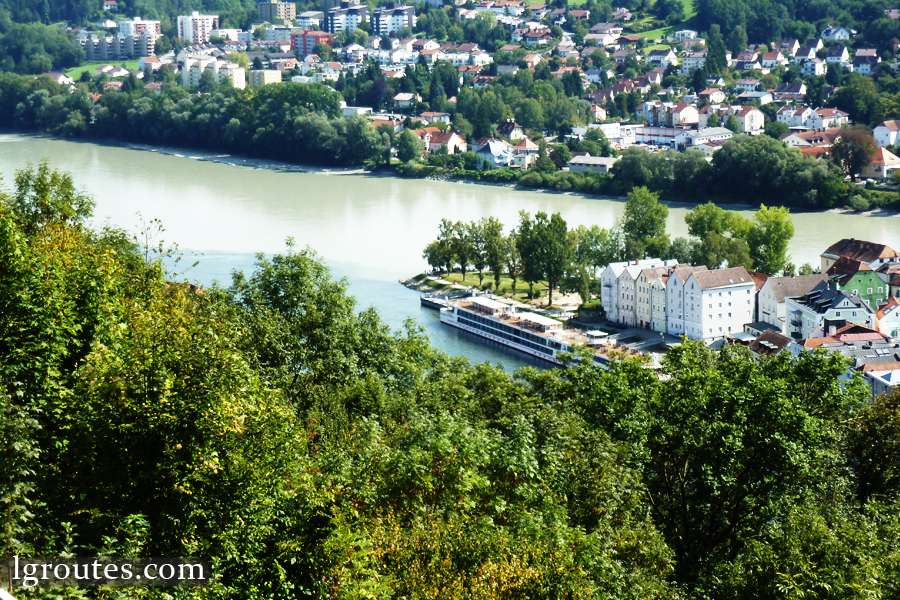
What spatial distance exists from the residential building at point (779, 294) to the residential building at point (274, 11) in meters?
36.6

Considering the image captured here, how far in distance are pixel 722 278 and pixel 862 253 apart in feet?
6.31

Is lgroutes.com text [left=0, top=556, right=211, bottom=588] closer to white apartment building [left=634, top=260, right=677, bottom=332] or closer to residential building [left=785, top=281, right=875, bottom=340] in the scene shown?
residential building [left=785, top=281, right=875, bottom=340]

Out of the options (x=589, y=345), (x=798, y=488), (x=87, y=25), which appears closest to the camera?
(x=798, y=488)

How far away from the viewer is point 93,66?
120ft

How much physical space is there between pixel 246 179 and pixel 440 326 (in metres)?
9.38

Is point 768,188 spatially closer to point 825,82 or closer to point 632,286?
point 632,286

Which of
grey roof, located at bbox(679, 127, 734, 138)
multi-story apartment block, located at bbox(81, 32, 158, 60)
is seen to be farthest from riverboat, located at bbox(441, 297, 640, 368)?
multi-story apartment block, located at bbox(81, 32, 158, 60)

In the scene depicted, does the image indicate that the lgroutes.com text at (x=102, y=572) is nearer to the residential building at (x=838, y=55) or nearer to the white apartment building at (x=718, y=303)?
the white apartment building at (x=718, y=303)

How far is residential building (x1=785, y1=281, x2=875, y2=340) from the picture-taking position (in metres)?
10.6

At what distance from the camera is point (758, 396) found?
161 inches

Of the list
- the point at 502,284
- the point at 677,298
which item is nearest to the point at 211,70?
the point at 502,284

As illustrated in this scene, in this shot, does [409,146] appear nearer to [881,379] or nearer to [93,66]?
[881,379]

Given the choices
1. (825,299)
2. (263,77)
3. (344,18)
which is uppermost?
(344,18)

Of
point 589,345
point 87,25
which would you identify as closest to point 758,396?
point 589,345
